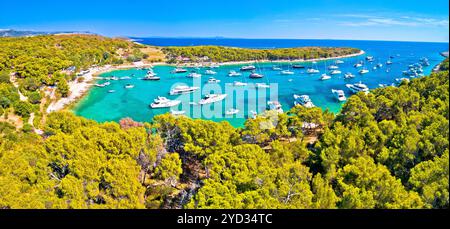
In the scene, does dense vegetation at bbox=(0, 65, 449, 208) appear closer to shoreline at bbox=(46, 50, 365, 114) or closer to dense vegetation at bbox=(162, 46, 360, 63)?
shoreline at bbox=(46, 50, 365, 114)

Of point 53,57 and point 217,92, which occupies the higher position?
point 53,57

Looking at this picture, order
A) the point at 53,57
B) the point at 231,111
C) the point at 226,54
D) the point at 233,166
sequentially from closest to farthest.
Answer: the point at 233,166
the point at 231,111
the point at 53,57
the point at 226,54

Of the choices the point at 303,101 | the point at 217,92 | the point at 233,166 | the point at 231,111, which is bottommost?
the point at 231,111

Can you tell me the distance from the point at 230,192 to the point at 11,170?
1046cm

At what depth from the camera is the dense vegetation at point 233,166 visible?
1162 cm

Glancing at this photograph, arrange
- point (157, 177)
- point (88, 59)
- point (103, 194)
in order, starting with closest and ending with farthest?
point (103, 194), point (157, 177), point (88, 59)

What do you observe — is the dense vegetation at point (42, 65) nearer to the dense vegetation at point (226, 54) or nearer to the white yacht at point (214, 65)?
the dense vegetation at point (226, 54)

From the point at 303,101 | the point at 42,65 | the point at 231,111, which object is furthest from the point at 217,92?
the point at 42,65

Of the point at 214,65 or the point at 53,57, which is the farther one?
the point at 214,65

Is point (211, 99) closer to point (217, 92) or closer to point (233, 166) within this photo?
point (217, 92)

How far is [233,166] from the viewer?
14352 mm
